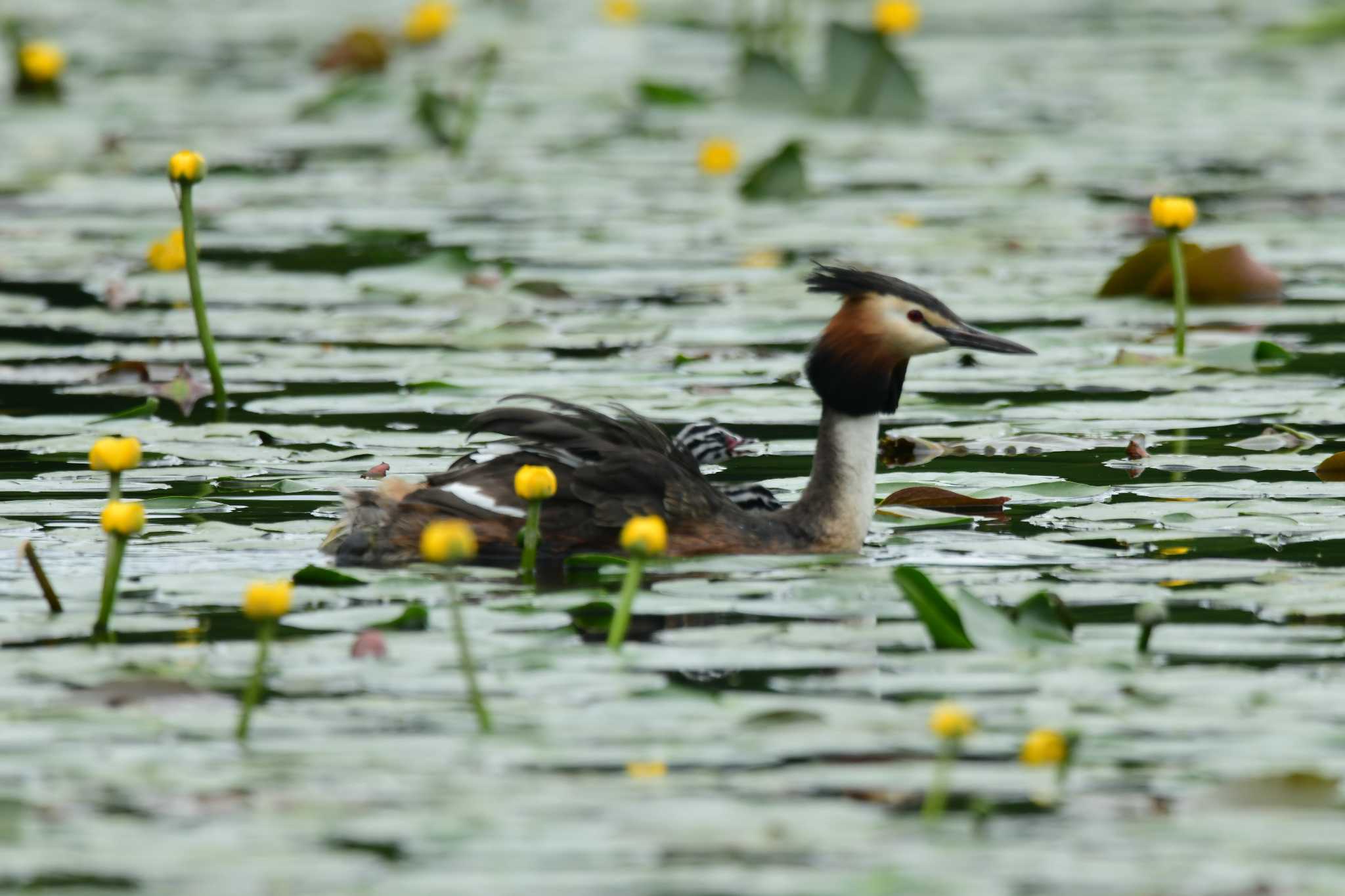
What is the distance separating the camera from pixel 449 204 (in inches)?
500

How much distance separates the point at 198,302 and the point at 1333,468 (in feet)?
11.2

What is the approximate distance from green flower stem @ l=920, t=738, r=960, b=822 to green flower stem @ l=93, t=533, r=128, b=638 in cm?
179

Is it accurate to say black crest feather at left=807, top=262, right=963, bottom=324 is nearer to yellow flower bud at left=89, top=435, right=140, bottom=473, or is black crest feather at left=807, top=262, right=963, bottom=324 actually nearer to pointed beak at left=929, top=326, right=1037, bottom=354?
pointed beak at left=929, top=326, right=1037, bottom=354

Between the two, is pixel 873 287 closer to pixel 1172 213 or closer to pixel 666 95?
pixel 1172 213

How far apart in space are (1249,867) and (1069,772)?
0.52 metres

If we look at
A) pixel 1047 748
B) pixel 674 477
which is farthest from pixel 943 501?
pixel 1047 748

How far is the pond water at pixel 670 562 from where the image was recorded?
3.97 m

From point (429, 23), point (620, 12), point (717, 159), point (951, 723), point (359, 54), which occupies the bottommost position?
point (951, 723)

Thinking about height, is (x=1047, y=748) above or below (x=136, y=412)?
below

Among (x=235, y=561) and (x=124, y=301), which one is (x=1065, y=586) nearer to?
(x=235, y=561)

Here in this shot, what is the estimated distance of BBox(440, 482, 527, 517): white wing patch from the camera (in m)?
6.07

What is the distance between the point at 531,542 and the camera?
5.62m

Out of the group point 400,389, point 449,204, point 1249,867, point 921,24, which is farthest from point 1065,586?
point 921,24

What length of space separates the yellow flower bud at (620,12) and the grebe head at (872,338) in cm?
1428
